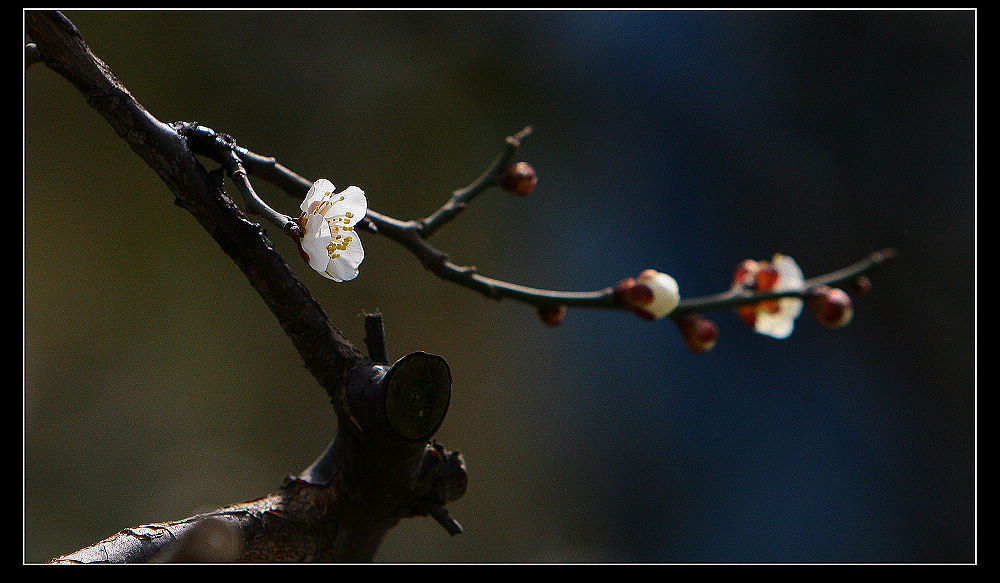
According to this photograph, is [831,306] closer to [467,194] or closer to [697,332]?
[697,332]

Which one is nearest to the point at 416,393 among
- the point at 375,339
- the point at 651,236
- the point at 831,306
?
the point at 375,339

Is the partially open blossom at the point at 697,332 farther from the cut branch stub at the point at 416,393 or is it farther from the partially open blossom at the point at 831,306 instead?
the cut branch stub at the point at 416,393

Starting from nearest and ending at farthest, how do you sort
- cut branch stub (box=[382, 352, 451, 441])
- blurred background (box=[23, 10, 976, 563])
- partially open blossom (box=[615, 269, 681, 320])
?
cut branch stub (box=[382, 352, 451, 441]), partially open blossom (box=[615, 269, 681, 320]), blurred background (box=[23, 10, 976, 563])

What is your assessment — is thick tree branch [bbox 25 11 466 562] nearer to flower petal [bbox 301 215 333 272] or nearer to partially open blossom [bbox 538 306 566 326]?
flower petal [bbox 301 215 333 272]

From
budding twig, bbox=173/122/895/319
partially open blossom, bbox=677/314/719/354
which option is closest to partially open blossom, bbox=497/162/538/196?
budding twig, bbox=173/122/895/319

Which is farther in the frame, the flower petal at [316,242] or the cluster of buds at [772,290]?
the cluster of buds at [772,290]

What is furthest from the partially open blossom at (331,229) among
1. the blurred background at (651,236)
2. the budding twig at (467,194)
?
the blurred background at (651,236)
